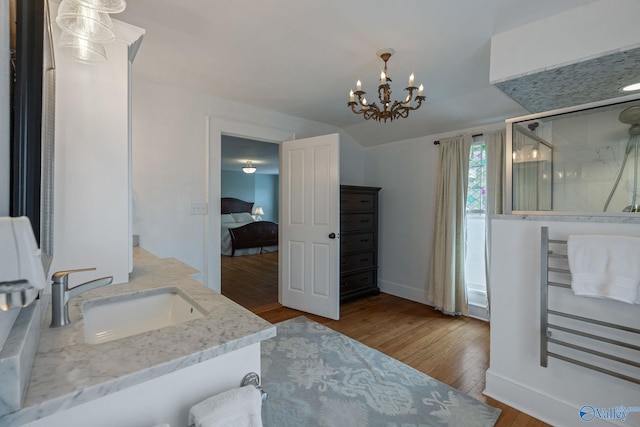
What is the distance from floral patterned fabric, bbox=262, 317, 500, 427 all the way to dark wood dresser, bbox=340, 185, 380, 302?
1211 mm

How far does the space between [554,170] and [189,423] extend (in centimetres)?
235

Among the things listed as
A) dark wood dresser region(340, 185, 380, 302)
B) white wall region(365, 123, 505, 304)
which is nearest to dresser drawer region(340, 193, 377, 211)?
dark wood dresser region(340, 185, 380, 302)

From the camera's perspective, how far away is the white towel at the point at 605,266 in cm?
128

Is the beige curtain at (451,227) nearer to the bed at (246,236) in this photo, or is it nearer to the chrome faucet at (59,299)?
the chrome faucet at (59,299)

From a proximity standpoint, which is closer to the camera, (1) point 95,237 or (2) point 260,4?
(1) point 95,237

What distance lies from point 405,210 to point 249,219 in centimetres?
502

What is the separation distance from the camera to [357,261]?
365cm

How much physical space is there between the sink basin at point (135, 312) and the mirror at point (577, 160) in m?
2.03

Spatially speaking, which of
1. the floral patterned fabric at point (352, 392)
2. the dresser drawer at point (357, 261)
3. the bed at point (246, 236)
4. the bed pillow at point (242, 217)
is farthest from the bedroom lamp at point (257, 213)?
the floral patterned fabric at point (352, 392)

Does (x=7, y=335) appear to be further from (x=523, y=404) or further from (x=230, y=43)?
(x=523, y=404)

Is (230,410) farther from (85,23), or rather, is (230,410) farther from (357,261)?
(357,261)

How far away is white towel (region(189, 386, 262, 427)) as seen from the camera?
64 centimetres

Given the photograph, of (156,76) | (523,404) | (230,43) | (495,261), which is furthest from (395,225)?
(156,76)

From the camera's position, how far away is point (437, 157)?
134 inches
